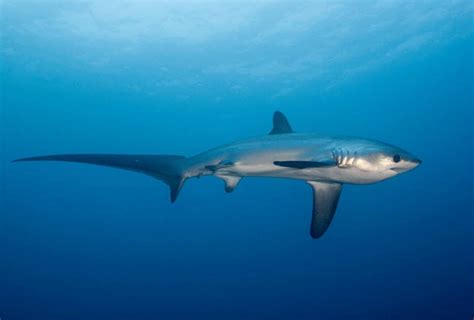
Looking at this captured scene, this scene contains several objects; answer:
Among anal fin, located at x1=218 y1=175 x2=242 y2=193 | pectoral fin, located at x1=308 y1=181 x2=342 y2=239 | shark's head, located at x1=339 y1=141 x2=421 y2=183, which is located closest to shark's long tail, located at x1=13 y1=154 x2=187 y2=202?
anal fin, located at x1=218 y1=175 x2=242 y2=193

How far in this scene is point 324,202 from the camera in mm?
5773

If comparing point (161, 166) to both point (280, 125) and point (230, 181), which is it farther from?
point (280, 125)

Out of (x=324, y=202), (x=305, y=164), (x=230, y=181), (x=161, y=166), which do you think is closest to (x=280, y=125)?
(x=230, y=181)

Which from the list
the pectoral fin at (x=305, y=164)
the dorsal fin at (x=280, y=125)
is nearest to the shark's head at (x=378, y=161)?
the pectoral fin at (x=305, y=164)

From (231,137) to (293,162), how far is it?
50.8 meters

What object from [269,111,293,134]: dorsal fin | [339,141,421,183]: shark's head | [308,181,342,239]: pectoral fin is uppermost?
[269,111,293,134]: dorsal fin

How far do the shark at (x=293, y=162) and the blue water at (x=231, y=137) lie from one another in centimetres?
1734

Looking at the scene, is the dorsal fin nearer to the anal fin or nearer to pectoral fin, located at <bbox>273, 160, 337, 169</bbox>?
the anal fin

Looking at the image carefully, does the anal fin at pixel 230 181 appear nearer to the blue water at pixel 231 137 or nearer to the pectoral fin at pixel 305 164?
the pectoral fin at pixel 305 164

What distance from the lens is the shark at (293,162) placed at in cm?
436

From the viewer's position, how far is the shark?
4.36 meters

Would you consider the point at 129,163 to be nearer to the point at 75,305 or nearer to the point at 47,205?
the point at 75,305

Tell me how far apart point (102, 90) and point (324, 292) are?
2950 centimetres

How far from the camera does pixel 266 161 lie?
16.3 feet
